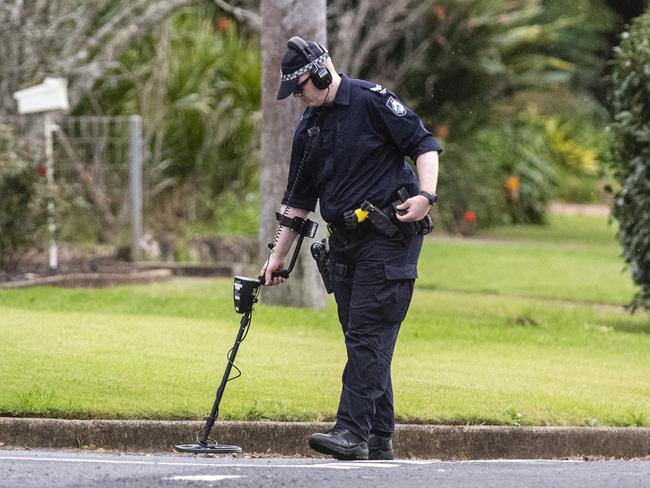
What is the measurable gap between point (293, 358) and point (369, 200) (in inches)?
130

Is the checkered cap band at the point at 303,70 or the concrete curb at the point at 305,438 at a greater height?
the checkered cap band at the point at 303,70

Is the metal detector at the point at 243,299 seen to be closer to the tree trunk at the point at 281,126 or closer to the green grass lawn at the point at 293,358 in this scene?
the green grass lawn at the point at 293,358

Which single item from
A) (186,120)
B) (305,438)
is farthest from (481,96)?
(305,438)

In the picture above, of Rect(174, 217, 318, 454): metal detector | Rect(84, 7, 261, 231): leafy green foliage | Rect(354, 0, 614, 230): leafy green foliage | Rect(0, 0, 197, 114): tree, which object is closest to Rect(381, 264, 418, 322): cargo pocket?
Rect(174, 217, 318, 454): metal detector

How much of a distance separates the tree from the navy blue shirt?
1123cm

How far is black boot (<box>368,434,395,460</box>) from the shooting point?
295 inches

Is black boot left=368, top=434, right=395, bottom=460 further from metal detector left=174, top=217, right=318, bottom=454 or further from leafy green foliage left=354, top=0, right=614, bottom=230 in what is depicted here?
leafy green foliage left=354, top=0, right=614, bottom=230

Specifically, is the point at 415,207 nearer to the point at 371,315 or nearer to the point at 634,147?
the point at 371,315

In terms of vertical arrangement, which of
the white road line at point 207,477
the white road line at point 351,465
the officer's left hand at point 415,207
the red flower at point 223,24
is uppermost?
the red flower at point 223,24

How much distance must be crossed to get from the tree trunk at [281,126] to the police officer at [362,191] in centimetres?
605

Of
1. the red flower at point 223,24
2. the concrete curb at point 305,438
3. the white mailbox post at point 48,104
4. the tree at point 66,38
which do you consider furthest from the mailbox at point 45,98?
the concrete curb at point 305,438

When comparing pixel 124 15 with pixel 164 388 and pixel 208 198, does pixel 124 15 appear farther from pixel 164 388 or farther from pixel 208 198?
pixel 164 388

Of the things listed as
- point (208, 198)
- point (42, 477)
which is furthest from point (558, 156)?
point (42, 477)

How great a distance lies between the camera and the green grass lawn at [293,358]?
8609 millimetres
